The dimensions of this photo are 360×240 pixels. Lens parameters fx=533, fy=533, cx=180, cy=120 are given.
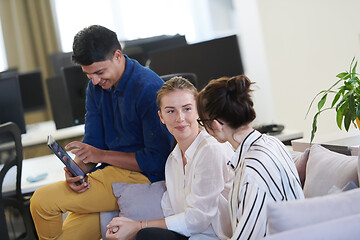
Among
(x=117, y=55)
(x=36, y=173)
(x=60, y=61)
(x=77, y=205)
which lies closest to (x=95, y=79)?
(x=117, y=55)

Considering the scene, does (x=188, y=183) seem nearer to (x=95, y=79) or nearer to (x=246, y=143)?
A: (x=246, y=143)

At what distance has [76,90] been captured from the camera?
3.87 meters

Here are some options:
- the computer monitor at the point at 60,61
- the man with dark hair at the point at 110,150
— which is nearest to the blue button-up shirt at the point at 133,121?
the man with dark hair at the point at 110,150

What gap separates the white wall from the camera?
4.85 m

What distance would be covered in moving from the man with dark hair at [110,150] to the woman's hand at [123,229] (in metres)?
0.25

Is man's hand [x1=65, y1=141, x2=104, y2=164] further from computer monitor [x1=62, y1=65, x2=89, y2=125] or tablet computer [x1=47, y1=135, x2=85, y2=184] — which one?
computer monitor [x1=62, y1=65, x2=89, y2=125]

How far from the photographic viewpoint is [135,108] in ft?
7.61

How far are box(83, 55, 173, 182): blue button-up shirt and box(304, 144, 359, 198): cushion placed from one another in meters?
0.65

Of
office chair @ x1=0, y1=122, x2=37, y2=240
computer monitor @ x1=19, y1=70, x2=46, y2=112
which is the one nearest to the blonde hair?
office chair @ x1=0, y1=122, x2=37, y2=240

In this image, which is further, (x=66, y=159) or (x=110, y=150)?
(x=110, y=150)

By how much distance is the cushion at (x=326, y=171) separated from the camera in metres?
1.73

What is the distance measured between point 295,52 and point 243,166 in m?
3.44

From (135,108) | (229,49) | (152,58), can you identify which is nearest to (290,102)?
(229,49)

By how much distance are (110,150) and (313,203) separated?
49.8 inches
